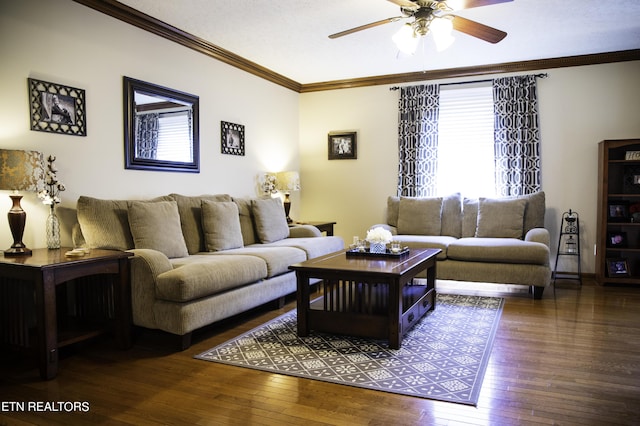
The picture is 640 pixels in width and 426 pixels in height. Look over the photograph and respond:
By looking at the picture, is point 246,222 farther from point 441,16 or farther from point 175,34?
point 441,16

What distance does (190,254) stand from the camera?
4215mm

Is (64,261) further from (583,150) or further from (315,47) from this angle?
(583,150)

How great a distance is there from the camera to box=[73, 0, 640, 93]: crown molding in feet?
13.0

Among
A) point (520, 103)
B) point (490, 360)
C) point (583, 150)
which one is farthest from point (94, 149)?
point (583, 150)

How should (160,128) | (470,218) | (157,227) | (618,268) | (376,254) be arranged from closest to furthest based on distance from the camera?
(157,227)
(376,254)
(160,128)
(618,268)
(470,218)

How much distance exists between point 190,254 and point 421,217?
282cm

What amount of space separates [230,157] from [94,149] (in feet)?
6.02

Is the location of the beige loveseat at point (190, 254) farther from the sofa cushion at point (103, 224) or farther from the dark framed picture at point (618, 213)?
the dark framed picture at point (618, 213)

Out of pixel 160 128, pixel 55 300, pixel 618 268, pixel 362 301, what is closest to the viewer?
pixel 55 300

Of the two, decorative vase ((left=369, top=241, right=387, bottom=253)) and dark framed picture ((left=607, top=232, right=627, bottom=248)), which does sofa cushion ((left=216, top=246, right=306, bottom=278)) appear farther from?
dark framed picture ((left=607, top=232, right=627, bottom=248))

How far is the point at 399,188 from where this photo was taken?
6.33m

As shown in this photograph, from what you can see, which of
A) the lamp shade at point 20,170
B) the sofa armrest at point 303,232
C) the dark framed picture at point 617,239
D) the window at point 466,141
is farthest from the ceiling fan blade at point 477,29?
the dark framed picture at point 617,239

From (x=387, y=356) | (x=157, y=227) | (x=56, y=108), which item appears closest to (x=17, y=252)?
(x=157, y=227)

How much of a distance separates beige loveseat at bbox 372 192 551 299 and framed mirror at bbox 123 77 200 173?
8.13 feet
